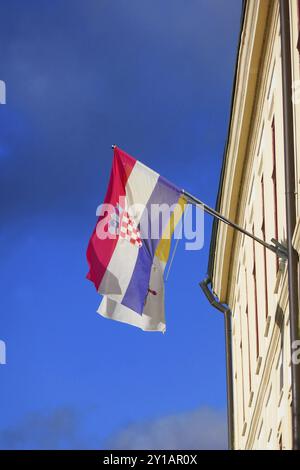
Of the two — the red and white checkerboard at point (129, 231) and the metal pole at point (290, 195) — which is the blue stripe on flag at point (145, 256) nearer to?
the red and white checkerboard at point (129, 231)

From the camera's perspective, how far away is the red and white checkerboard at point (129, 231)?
79.0ft

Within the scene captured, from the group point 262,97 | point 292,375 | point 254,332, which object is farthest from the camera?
point 254,332

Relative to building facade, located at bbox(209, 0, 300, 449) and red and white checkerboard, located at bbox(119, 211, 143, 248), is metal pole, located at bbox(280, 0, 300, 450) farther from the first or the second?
red and white checkerboard, located at bbox(119, 211, 143, 248)

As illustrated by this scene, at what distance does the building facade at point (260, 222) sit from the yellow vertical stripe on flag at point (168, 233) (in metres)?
1.79

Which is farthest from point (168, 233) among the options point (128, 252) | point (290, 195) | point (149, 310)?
point (290, 195)

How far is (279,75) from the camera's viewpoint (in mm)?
26484

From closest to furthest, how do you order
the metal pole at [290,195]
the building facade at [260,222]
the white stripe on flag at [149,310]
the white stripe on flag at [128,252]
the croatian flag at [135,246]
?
the metal pole at [290,195]
the white stripe on flag at [149,310]
the croatian flag at [135,246]
the white stripe on flag at [128,252]
the building facade at [260,222]

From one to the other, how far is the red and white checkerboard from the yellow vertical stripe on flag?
0.37 metres

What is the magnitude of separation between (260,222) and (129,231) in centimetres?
600

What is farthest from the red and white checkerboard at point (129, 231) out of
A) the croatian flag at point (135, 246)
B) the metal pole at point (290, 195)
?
the metal pole at point (290, 195)

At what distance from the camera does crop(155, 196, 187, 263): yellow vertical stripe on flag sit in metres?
23.9

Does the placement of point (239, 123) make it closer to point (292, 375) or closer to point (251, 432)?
point (251, 432)

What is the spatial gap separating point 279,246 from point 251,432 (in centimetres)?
877
